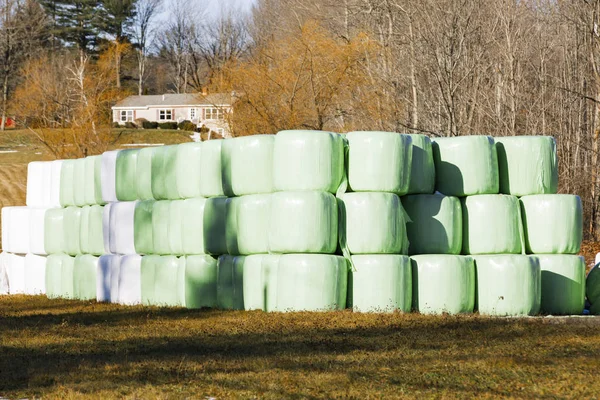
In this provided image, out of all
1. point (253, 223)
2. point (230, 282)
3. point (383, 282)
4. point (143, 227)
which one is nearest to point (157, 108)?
point (143, 227)

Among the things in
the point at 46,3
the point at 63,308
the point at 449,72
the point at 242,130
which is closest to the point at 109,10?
the point at 46,3

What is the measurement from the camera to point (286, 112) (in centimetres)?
3322

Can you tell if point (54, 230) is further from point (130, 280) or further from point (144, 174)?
point (144, 174)

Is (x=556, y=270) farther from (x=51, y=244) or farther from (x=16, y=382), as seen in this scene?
(x=51, y=244)

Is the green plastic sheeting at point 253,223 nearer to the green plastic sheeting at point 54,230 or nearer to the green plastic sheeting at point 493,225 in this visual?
the green plastic sheeting at point 493,225

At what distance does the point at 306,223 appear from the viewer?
472 inches

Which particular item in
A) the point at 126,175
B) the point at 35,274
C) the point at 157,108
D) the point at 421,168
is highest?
the point at 157,108

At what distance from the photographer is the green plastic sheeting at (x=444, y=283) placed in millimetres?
11977

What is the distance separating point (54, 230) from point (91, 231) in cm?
153

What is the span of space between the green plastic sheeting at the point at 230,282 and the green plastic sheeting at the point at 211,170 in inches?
35.7

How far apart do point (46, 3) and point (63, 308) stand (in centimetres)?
8613

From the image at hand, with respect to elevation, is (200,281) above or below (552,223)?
below

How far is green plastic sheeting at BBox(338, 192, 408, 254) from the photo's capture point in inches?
471

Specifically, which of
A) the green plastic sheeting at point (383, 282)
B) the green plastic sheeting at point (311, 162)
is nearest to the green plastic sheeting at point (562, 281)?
the green plastic sheeting at point (383, 282)
